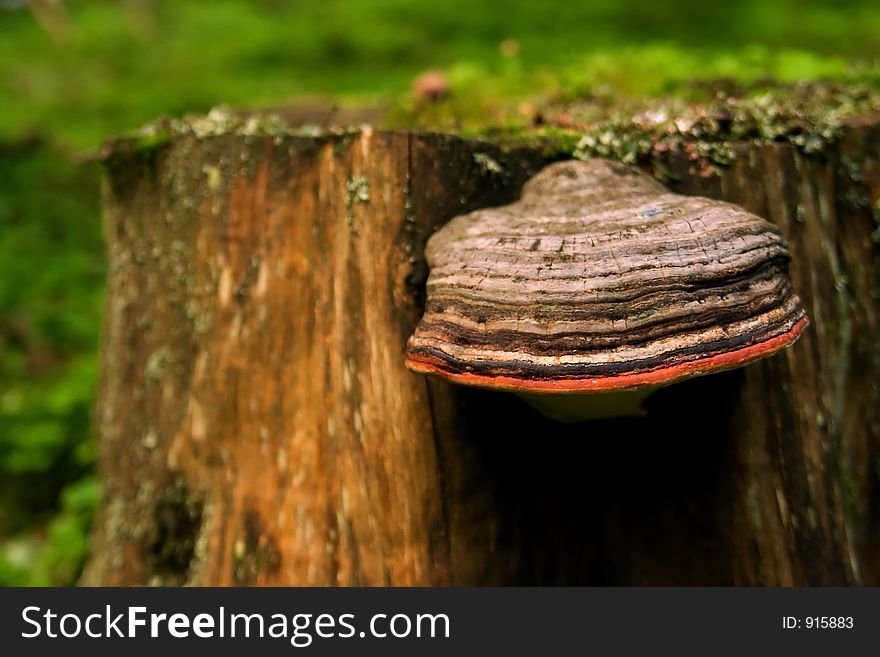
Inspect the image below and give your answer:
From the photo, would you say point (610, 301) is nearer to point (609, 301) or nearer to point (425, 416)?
point (609, 301)

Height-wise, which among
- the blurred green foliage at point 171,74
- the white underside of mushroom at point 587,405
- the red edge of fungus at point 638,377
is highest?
the blurred green foliage at point 171,74

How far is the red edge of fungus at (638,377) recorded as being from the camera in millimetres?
1378

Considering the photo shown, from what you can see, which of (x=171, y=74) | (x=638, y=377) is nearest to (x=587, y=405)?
(x=638, y=377)

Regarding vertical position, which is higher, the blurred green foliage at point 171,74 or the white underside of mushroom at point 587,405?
the blurred green foliage at point 171,74

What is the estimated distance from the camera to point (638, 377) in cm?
138

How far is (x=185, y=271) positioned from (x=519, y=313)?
1705 mm

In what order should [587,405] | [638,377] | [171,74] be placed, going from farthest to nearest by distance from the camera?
1. [171,74]
2. [587,405]
3. [638,377]

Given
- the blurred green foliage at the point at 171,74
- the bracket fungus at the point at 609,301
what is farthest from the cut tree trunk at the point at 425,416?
the blurred green foliage at the point at 171,74

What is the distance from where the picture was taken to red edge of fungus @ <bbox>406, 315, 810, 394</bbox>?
1.38m

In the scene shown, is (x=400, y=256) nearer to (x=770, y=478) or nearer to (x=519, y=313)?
(x=519, y=313)

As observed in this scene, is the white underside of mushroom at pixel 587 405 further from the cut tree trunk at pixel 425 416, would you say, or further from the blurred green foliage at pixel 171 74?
the blurred green foliage at pixel 171 74

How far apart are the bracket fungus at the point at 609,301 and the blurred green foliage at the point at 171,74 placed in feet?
6.13

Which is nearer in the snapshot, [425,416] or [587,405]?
[587,405]

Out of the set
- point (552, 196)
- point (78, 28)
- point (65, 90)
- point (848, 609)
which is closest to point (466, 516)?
point (552, 196)
